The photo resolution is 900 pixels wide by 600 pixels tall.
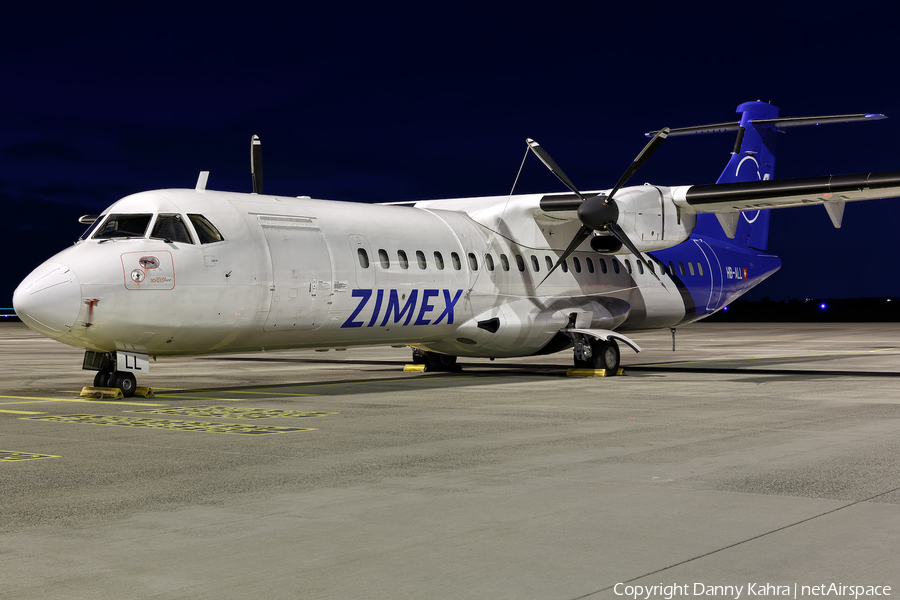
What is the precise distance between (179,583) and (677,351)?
28.6 metres

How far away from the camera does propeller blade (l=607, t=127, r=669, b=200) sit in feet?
64.1

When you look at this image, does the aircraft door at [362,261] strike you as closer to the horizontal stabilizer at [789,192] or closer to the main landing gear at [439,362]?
the main landing gear at [439,362]

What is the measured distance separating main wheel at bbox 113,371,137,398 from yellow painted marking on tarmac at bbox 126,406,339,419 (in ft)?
5.41

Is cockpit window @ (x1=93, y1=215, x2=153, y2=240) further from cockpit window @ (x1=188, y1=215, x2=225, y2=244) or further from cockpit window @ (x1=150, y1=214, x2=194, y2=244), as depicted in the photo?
cockpit window @ (x1=188, y1=215, x2=225, y2=244)

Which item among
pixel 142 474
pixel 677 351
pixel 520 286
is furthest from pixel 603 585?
pixel 677 351

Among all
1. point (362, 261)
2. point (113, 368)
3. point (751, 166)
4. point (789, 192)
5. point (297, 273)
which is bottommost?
point (113, 368)

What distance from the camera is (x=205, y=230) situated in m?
14.5

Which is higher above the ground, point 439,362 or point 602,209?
point 602,209

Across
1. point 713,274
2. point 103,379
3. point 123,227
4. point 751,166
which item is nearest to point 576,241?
point 713,274

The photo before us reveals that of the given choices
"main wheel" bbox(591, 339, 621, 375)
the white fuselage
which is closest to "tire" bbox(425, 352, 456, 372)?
the white fuselage

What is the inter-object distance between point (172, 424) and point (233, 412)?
4.68 ft

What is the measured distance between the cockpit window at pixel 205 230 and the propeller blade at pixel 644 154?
854 centimetres

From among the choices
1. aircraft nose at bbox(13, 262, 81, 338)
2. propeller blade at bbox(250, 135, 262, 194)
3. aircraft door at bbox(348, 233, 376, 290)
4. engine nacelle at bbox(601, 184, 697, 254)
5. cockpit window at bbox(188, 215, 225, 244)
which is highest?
propeller blade at bbox(250, 135, 262, 194)

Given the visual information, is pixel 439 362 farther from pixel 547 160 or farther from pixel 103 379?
pixel 103 379
